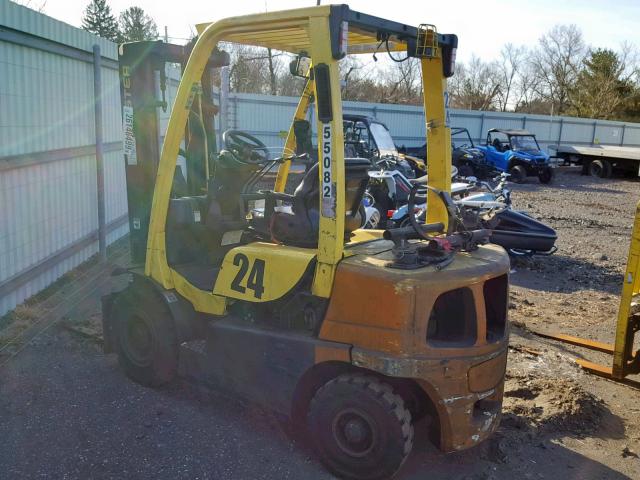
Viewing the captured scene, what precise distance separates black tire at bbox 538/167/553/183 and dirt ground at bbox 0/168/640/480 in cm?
1735

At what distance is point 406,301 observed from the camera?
328 centimetres

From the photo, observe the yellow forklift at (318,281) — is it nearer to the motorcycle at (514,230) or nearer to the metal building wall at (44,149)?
the metal building wall at (44,149)

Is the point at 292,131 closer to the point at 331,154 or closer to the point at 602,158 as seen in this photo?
the point at 331,154

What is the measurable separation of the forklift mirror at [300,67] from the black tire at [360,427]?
2.40 meters

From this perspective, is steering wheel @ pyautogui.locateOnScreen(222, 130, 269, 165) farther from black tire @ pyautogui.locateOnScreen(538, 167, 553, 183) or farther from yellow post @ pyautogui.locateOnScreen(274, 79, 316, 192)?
black tire @ pyautogui.locateOnScreen(538, 167, 553, 183)

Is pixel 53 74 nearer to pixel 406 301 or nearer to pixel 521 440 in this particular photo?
pixel 406 301

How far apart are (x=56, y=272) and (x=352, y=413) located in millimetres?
4775

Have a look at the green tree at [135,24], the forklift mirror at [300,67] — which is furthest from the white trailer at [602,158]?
the green tree at [135,24]


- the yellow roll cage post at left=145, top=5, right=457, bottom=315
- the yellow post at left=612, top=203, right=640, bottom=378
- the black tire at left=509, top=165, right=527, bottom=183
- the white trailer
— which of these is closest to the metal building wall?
the yellow roll cage post at left=145, top=5, right=457, bottom=315

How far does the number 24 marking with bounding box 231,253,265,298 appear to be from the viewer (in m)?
3.84

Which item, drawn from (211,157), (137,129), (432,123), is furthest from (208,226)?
(432,123)

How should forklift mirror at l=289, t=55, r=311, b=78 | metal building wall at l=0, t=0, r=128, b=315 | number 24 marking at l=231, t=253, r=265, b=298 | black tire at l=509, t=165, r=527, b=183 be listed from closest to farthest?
number 24 marking at l=231, t=253, r=265, b=298 < forklift mirror at l=289, t=55, r=311, b=78 < metal building wall at l=0, t=0, r=128, b=315 < black tire at l=509, t=165, r=527, b=183

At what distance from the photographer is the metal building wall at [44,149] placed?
579cm

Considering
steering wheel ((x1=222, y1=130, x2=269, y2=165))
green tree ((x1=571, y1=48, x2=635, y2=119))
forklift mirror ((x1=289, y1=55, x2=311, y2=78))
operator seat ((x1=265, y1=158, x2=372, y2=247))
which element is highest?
green tree ((x1=571, y1=48, x2=635, y2=119))
